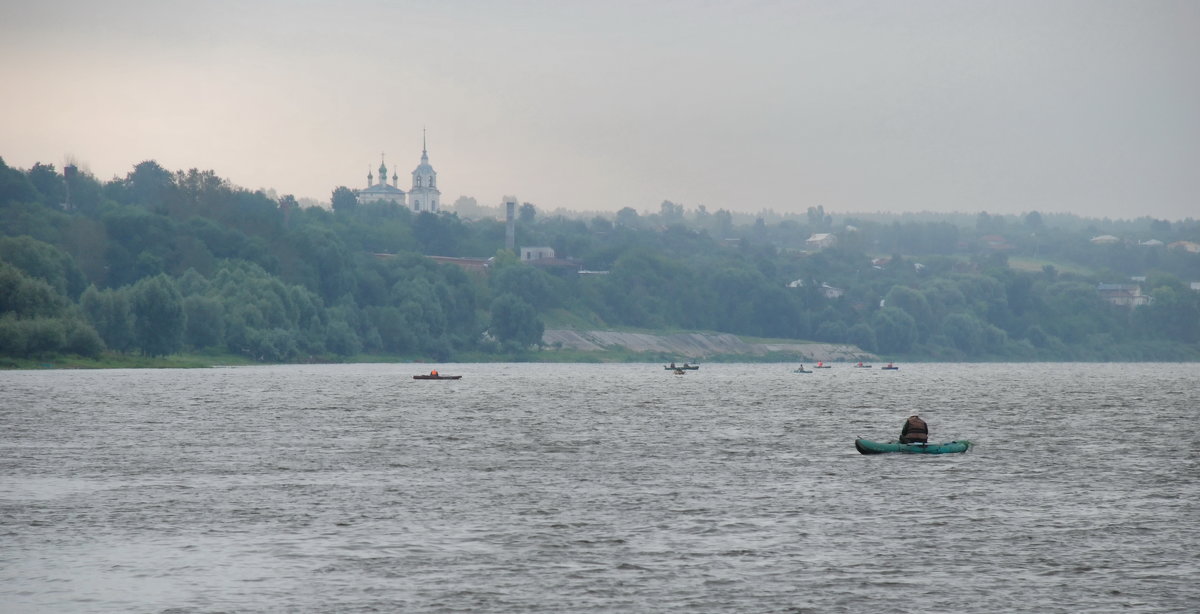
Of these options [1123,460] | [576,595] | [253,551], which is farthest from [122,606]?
[1123,460]

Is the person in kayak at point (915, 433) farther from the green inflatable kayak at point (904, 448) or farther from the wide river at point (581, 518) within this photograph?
the wide river at point (581, 518)

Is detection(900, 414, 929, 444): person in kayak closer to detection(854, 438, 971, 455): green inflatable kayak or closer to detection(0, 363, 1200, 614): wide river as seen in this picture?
detection(854, 438, 971, 455): green inflatable kayak

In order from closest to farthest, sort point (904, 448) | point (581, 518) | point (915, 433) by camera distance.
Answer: point (581, 518), point (904, 448), point (915, 433)

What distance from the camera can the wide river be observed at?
46906 mm

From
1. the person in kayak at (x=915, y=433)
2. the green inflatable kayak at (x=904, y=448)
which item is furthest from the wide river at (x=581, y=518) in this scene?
the person in kayak at (x=915, y=433)

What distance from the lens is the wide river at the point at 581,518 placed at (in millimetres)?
46906

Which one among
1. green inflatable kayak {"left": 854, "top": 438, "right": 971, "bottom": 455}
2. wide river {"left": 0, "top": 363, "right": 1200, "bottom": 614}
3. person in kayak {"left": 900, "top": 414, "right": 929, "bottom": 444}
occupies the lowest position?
wide river {"left": 0, "top": 363, "right": 1200, "bottom": 614}

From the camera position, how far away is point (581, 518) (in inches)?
2516

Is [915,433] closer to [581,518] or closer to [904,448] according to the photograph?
[904,448]

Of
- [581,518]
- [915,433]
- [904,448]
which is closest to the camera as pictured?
[581,518]

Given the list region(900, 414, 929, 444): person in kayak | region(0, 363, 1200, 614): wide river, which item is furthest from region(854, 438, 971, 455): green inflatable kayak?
region(0, 363, 1200, 614): wide river

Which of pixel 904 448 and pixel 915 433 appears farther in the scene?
pixel 915 433

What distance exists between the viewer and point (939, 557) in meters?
54.2

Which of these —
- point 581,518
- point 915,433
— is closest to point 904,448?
point 915,433
